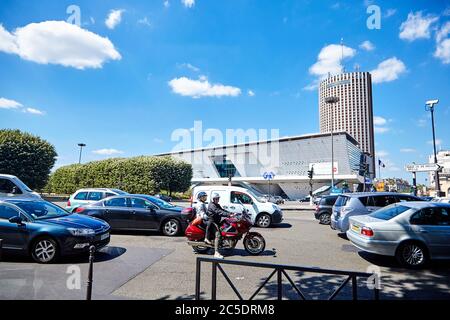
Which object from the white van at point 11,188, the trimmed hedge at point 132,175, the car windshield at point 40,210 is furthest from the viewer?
the trimmed hedge at point 132,175

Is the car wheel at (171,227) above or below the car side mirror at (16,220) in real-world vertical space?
below

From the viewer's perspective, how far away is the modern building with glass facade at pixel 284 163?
72.2m

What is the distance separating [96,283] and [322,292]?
4.05 metres

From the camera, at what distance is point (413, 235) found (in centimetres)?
662

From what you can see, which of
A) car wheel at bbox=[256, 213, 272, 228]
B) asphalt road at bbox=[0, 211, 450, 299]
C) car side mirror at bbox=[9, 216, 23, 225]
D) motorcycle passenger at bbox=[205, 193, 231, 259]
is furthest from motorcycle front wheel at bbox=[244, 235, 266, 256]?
car side mirror at bbox=[9, 216, 23, 225]

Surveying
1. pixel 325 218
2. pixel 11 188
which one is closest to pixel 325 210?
pixel 325 218

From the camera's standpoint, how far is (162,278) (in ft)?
18.7

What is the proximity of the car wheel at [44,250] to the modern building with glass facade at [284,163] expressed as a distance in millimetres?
65345

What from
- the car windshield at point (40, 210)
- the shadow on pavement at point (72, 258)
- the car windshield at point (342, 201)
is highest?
the car windshield at point (342, 201)

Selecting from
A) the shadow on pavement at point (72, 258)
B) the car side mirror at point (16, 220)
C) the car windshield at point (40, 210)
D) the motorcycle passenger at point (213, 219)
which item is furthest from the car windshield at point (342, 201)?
Answer: the car side mirror at point (16, 220)

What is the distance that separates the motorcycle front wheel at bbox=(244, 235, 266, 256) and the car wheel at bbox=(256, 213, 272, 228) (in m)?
5.19

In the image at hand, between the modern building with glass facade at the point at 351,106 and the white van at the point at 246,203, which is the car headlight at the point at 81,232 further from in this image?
the modern building with glass facade at the point at 351,106
